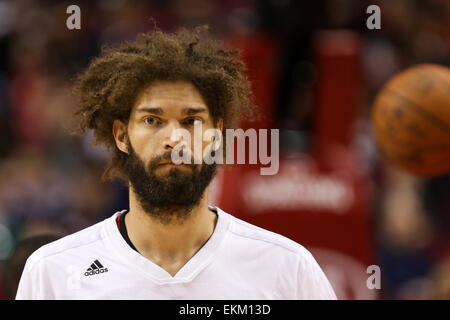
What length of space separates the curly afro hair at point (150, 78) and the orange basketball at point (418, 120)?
1.32 meters

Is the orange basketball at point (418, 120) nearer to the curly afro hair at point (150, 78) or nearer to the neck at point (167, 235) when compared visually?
the curly afro hair at point (150, 78)

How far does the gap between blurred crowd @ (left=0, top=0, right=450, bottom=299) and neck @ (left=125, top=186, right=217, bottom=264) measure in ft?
9.90

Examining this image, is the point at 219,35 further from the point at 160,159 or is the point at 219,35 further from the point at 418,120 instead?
the point at 160,159

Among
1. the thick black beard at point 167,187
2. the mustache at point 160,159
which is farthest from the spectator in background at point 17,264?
the mustache at point 160,159

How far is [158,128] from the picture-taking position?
3119mm

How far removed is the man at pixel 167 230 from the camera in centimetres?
311

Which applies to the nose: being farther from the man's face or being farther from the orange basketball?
the orange basketball

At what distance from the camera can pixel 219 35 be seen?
667 cm

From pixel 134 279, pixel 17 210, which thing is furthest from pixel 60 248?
pixel 17 210

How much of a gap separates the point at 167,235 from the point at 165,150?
37cm

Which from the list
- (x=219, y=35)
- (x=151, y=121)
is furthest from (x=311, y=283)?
(x=219, y=35)

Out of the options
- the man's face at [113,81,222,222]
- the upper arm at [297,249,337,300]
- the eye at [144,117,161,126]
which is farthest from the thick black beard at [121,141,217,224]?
the upper arm at [297,249,337,300]
